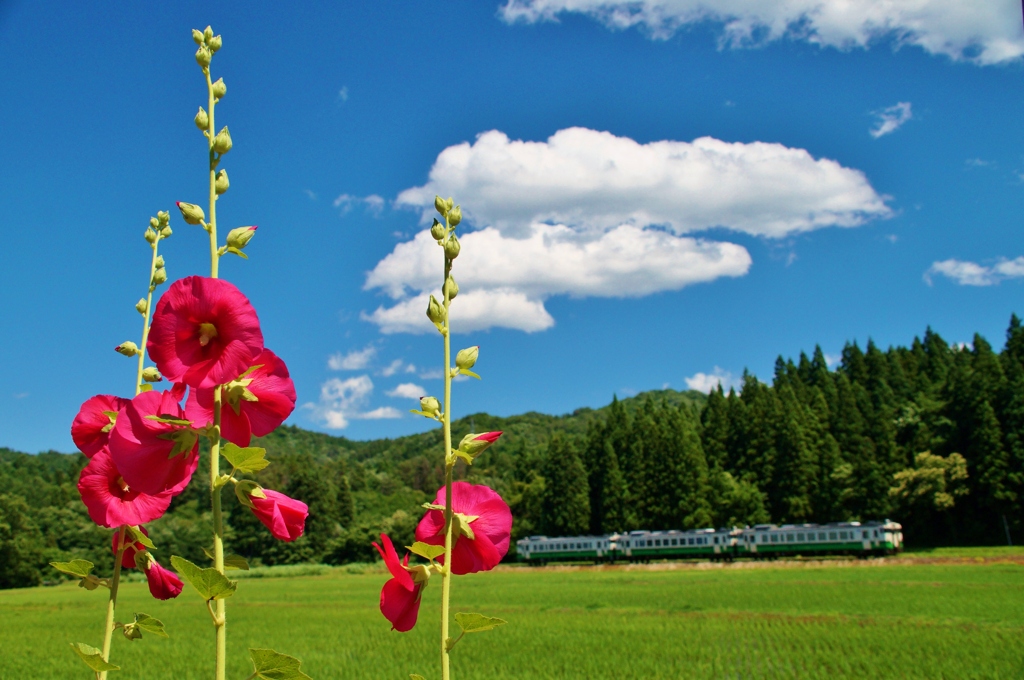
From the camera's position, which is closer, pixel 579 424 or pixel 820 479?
pixel 820 479

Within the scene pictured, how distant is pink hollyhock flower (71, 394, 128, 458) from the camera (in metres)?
1.58

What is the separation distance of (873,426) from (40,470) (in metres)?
94.2

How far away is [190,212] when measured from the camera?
54.2 inches

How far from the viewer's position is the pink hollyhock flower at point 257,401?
1281mm

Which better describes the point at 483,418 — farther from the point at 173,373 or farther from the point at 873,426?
the point at 173,373

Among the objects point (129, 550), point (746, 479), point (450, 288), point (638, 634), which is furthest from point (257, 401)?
point (746, 479)

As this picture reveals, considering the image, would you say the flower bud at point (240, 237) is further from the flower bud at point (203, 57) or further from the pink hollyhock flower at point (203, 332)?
the flower bud at point (203, 57)

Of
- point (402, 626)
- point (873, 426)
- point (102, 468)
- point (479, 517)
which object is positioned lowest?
point (402, 626)

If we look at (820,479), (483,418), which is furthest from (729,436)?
(483,418)

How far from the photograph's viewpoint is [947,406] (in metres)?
50.0

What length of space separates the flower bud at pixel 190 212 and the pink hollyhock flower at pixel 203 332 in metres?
0.24

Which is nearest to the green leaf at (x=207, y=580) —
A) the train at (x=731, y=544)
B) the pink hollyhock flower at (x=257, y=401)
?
the pink hollyhock flower at (x=257, y=401)

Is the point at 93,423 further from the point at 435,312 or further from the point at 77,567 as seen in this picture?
the point at 435,312

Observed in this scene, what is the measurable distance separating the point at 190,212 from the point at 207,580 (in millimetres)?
707
